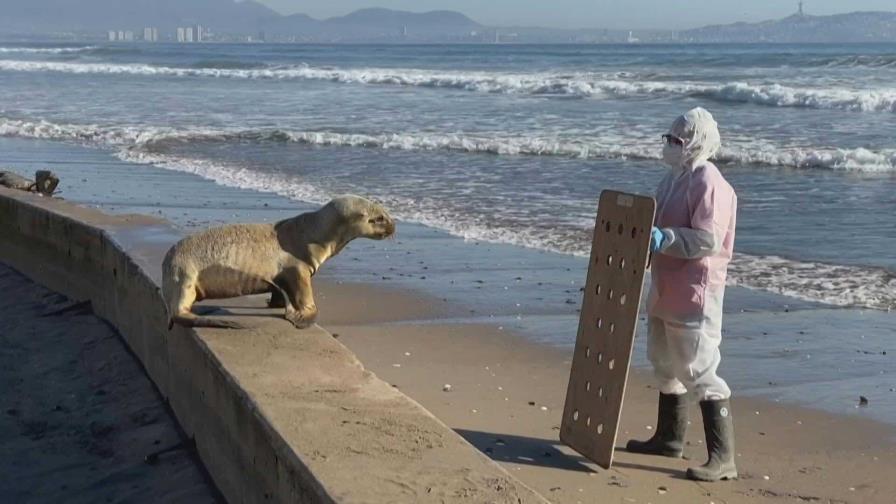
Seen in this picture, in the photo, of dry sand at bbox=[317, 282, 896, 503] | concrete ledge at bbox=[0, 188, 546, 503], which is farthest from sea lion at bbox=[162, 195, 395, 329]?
dry sand at bbox=[317, 282, 896, 503]

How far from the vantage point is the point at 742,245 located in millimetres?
10906

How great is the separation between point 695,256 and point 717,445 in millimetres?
795

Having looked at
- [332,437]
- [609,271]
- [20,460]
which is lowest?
[20,460]

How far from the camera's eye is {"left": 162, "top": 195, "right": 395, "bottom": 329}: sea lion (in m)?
5.52

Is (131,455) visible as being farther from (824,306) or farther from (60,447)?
(824,306)

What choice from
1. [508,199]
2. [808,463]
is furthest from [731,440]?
[508,199]

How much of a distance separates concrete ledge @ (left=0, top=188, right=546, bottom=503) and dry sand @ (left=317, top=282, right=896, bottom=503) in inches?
34.4

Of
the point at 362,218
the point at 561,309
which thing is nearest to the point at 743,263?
the point at 561,309

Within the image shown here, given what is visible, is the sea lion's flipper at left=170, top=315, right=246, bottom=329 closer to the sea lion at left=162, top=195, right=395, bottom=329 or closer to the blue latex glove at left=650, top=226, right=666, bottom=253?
the sea lion at left=162, top=195, right=395, bottom=329

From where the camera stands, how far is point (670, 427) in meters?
5.27

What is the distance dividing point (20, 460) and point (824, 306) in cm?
548

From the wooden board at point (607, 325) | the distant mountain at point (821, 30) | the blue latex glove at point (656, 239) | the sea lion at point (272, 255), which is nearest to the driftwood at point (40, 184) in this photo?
the sea lion at point (272, 255)

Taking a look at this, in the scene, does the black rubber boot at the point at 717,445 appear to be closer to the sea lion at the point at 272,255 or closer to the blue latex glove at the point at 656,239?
the blue latex glove at the point at 656,239

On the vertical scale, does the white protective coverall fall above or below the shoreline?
above
